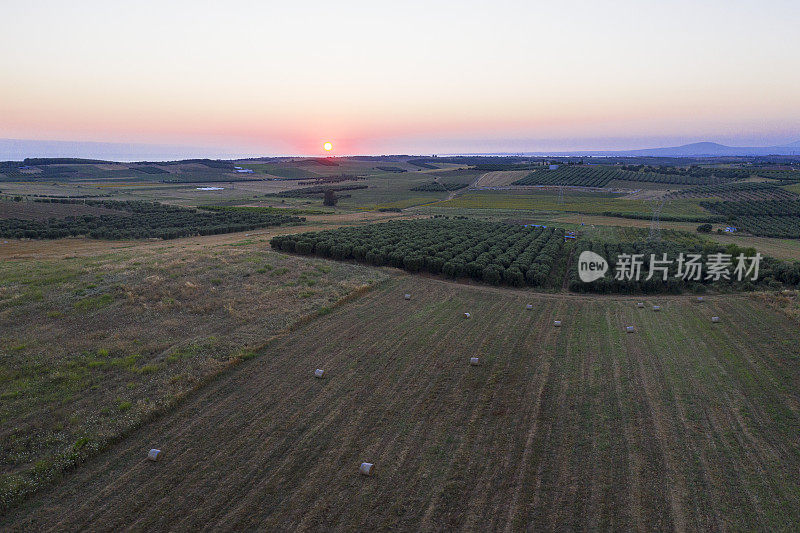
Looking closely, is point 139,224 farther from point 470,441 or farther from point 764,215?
point 764,215

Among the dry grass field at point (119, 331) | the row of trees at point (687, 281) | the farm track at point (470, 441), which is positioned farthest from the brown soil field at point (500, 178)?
A: the farm track at point (470, 441)

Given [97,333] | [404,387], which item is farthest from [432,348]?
[97,333]

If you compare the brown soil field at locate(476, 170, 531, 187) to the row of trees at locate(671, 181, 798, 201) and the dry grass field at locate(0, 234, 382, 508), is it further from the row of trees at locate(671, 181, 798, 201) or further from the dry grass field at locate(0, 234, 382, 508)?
the dry grass field at locate(0, 234, 382, 508)

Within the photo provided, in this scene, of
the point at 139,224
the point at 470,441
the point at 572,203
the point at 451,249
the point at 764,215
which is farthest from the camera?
the point at 572,203

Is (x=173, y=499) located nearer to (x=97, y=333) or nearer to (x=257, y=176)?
(x=97, y=333)

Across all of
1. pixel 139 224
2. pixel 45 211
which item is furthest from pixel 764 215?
pixel 45 211

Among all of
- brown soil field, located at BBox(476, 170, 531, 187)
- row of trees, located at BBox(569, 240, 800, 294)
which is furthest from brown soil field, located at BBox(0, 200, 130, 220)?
brown soil field, located at BBox(476, 170, 531, 187)

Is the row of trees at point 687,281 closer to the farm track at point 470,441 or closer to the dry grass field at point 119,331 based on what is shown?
the farm track at point 470,441
